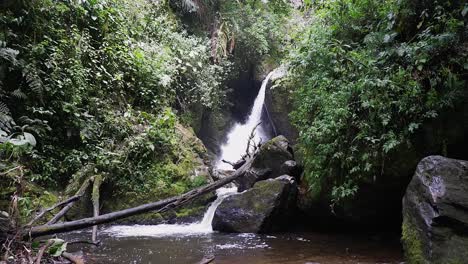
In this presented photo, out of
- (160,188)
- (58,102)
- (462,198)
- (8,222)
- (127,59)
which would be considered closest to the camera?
(8,222)

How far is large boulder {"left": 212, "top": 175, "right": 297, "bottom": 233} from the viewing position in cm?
674

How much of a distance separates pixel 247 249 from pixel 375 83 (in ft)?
11.1

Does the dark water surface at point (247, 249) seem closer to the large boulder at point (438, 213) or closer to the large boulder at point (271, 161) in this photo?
the large boulder at point (438, 213)

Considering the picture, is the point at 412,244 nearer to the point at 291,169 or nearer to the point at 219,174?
the point at 291,169

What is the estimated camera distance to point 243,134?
14.0 m

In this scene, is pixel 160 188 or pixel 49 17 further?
pixel 160 188

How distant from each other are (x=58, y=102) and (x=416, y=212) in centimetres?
691

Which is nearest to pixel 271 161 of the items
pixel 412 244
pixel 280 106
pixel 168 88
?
pixel 280 106

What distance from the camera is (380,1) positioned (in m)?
6.34

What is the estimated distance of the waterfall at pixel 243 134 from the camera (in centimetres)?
1335

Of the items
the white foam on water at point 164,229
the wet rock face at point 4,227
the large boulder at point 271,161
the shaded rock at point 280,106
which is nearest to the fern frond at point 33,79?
the white foam on water at point 164,229

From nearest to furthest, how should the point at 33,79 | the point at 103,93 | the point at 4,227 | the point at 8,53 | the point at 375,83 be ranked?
the point at 4,227
the point at 375,83
the point at 8,53
the point at 33,79
the point at 103,93

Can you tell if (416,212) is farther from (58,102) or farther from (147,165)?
(58,102)

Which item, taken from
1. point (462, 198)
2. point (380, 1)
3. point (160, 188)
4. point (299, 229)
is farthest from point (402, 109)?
point (160, 188)
